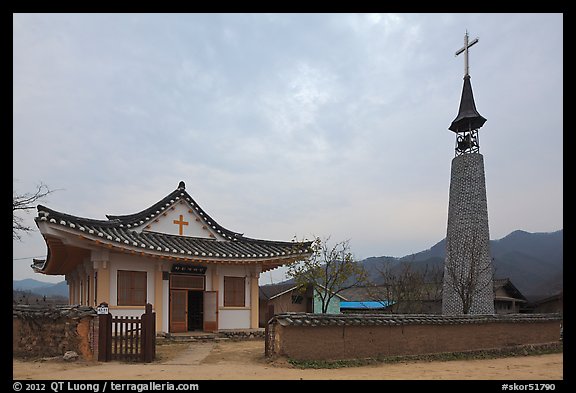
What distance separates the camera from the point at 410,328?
539 inches

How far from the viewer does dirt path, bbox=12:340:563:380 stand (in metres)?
9.91

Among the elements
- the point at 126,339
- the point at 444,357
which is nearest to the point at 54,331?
the point at 126,339

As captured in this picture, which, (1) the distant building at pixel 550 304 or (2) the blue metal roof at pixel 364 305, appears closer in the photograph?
(1) the distant building at pixel 550 304

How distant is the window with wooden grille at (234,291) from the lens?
1947cm

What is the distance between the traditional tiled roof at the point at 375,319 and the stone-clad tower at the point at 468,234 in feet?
14.2

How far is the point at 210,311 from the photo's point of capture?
749 inches

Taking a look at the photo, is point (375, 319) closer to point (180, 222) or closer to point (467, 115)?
point (180, 222)

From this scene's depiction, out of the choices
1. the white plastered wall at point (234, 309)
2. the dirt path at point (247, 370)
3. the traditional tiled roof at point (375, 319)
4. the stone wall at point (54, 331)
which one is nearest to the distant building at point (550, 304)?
the traditional tiled roof at point (375, 319)

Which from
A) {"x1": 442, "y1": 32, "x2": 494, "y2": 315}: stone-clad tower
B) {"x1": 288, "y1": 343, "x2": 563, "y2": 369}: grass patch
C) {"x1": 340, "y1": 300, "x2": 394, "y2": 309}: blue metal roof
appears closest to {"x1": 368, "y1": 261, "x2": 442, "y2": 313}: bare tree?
{"x1": 340, "y1": 300, "x2": 394, "y2": 309}: blue metal roof

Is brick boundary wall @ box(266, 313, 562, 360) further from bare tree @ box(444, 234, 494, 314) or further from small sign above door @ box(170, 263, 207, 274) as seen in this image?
small sign above door @ box(170, 263, 207, 274)

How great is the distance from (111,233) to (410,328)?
10088 mm

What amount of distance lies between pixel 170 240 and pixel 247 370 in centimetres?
893

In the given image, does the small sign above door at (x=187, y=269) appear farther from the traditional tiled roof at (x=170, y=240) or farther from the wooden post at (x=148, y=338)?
the wooden post at (x=148, y=338)
